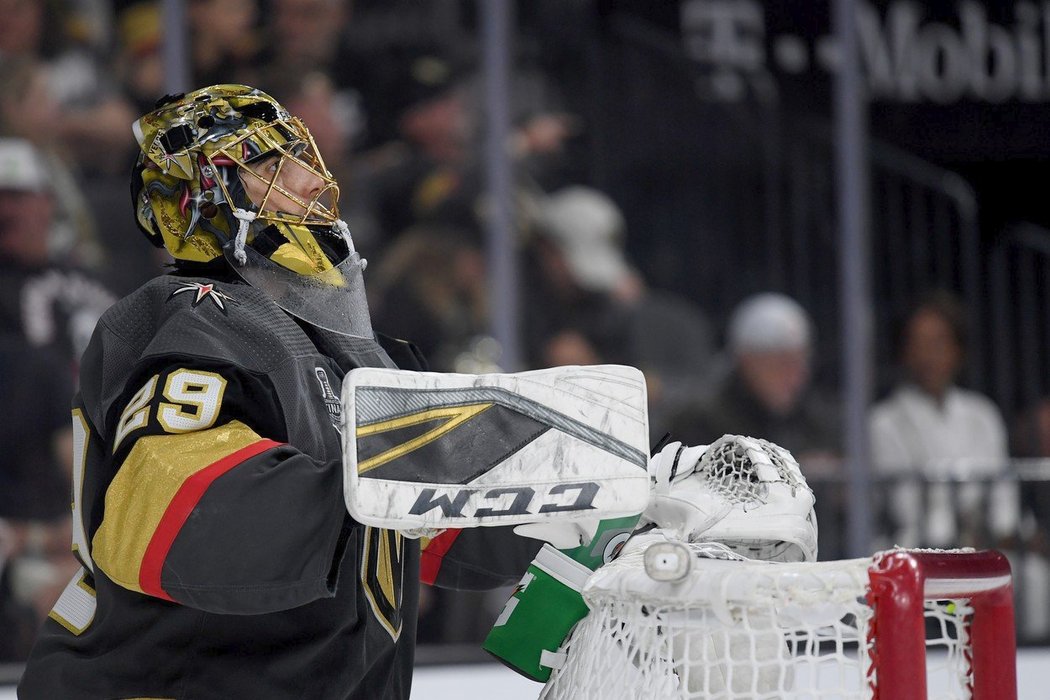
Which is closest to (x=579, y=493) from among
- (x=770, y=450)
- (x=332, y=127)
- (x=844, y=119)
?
(x=770, y=450)

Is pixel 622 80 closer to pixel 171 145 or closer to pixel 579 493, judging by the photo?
pixel 171 145

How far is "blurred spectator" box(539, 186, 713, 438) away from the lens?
4445 mm

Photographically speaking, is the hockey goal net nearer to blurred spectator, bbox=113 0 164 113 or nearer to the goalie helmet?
the goalie helmet

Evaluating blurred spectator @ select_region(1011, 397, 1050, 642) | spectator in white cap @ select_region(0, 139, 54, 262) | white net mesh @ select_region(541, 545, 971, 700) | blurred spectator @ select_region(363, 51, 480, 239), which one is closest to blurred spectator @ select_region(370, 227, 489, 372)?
blurred spectator @ select_region(363, 51, 480, 239)

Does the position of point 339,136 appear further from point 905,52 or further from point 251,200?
point 251,200

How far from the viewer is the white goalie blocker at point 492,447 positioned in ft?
3.76

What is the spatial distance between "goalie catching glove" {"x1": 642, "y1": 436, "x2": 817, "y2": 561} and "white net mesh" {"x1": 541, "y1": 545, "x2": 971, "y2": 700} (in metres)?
0.10

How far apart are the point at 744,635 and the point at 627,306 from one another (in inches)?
127

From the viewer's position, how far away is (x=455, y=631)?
408cm

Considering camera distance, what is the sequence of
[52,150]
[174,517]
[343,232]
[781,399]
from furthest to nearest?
[781,399], [52,150], [343,232], [174,517]

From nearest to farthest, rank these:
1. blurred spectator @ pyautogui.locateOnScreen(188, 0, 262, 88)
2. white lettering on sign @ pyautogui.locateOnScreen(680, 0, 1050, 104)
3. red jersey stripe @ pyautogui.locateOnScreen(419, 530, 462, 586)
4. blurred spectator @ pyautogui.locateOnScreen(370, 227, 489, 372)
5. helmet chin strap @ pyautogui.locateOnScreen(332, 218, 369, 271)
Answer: helmet chin strap @ pyautogui.locateOnScreen(332, 218, 369, 271)
red jersey stripe @ pyautogui.locateOnScreen(419, 530, 462, 586)
blurred spectator @ pyautogui.locateOnScreen(188, 0, 262, 88)
blurred spectator @ pyautogui.locateOnScreen(370, 227, 489, 372)
white lettering on sign @ pyautogui.locateOnScreen(680, 0, 1050, 104)

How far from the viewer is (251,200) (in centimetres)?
151

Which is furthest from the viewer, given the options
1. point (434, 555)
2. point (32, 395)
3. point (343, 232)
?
point (32, 395)

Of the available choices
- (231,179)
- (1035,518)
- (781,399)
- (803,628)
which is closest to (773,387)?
(781,399)
